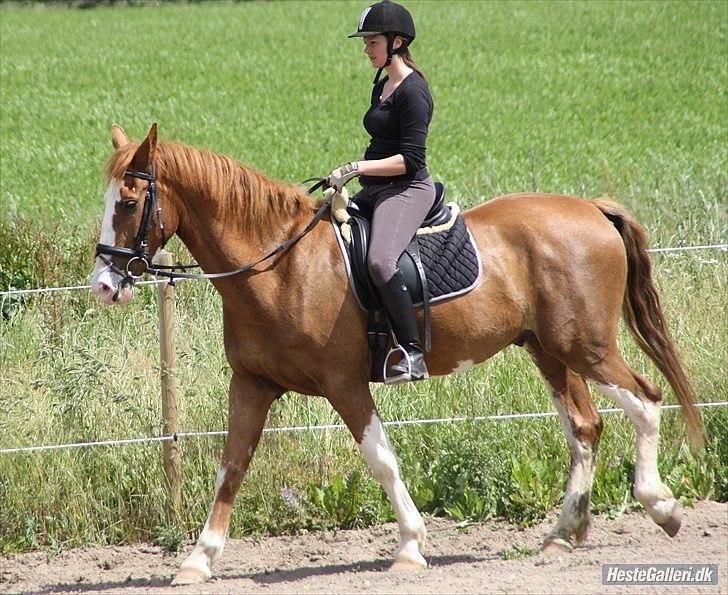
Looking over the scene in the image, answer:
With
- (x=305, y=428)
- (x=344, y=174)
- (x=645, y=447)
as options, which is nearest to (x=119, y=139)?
(x=344, y=174)

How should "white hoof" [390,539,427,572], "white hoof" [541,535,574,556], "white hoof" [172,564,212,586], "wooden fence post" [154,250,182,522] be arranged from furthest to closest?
"wooden fence post" [154,250,182,522] < "white hoof" [541,535,574,556] < "white hoof" [390,539,427,572] < "white hoof" [172,564,212,586]

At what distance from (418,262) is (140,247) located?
1.40m

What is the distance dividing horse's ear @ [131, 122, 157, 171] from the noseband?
30mm

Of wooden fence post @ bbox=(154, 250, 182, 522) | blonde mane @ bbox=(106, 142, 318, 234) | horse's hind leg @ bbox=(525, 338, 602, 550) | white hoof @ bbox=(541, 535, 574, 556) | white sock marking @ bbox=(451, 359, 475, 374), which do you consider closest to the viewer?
blonde mane @ bbox=(106, 142, 318, 234)

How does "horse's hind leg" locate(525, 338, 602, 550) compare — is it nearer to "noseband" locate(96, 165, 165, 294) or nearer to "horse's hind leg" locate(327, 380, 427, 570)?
"horse's hind leg" locate(327, 380, 427, 570)

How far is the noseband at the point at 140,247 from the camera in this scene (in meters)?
4.85

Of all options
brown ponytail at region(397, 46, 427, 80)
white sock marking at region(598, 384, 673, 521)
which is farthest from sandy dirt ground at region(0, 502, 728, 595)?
brown ponytail at region(397, 46, 427, 80)

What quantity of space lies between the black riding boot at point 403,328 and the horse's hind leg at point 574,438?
99 centimetres

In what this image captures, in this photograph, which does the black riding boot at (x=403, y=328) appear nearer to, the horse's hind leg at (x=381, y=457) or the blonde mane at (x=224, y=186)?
the horse's hind leg at (x=381, y=457)

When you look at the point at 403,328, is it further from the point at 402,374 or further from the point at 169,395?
the point at 169,395

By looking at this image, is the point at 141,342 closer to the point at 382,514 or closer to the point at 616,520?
the point at 382,514

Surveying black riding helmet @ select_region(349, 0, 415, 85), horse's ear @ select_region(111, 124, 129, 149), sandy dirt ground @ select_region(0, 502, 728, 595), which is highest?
black riding helmet @ select_region(349, 0, 415, 85)

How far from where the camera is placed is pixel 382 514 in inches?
258

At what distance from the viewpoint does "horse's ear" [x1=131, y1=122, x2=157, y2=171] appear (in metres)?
4.83
